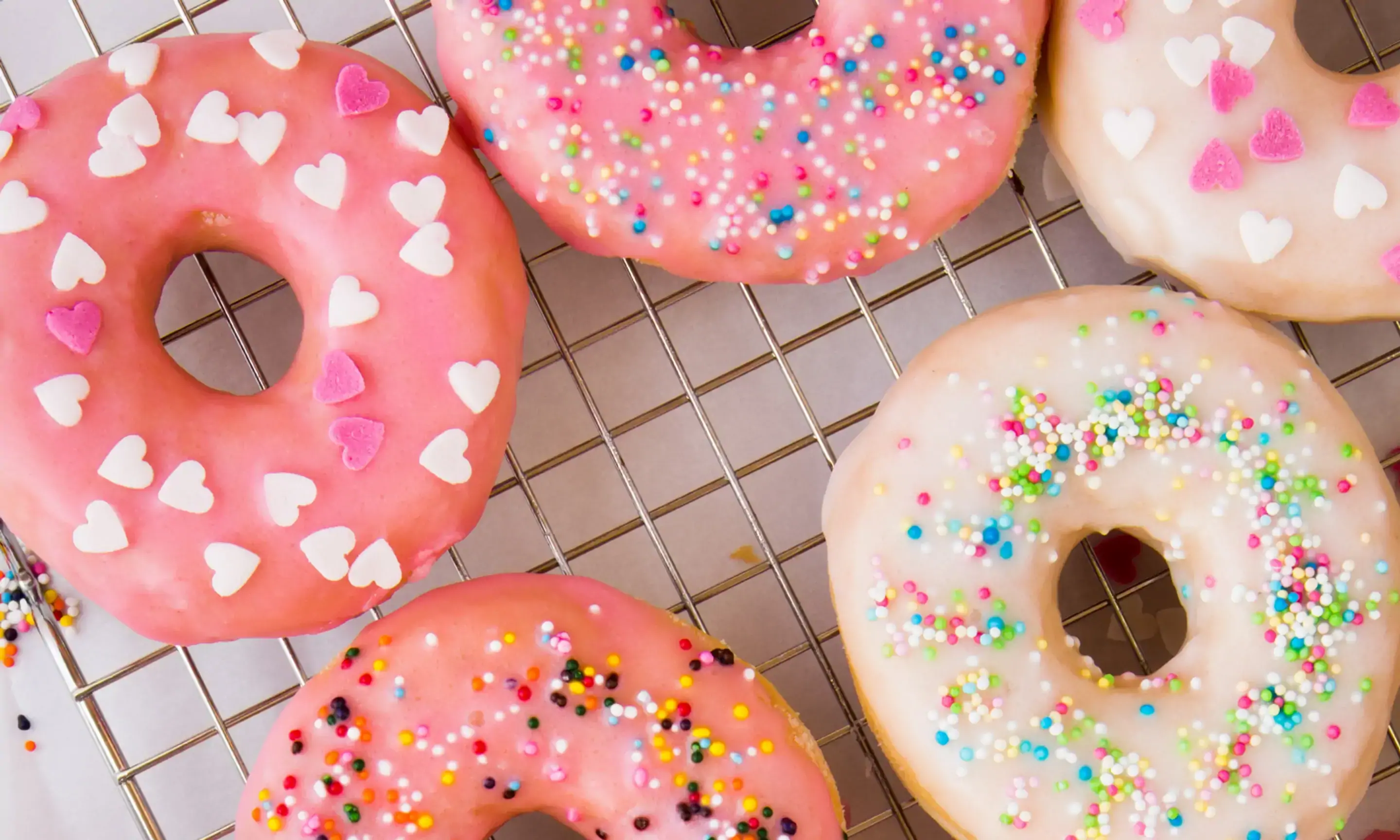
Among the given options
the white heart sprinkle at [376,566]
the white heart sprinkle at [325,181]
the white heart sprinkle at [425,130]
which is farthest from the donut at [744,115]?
the white heart sprinkle at [376,566]

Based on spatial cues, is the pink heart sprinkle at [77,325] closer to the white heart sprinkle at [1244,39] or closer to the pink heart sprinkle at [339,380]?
the pink heart sprinkle at [339,380]

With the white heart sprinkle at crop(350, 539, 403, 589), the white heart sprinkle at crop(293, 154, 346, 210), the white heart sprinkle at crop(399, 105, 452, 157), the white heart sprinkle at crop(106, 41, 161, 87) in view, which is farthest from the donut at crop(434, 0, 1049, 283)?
the white heart sprinkle at crop(350, 539, 403, 589)

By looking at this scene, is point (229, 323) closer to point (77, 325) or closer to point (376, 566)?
point (77, 325)

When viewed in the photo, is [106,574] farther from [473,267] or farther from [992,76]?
[992,76]

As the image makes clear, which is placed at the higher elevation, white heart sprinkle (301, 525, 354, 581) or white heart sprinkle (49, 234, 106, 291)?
white heart sprinkle (49, 234, 106, 291)

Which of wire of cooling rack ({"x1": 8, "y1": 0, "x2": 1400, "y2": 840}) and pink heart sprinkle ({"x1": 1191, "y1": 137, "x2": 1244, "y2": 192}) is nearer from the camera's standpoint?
pink heart sprinkle ({"x1": 1191, "y1": 137, "x2": 1244, "y2": 192})

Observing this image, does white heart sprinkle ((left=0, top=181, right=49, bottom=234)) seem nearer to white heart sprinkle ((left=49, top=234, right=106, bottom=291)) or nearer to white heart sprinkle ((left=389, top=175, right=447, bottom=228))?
white heart sprinkle ((left=49, top=234, right=106, bottom=291))

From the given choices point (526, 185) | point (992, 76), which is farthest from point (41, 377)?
point (992, 76)
